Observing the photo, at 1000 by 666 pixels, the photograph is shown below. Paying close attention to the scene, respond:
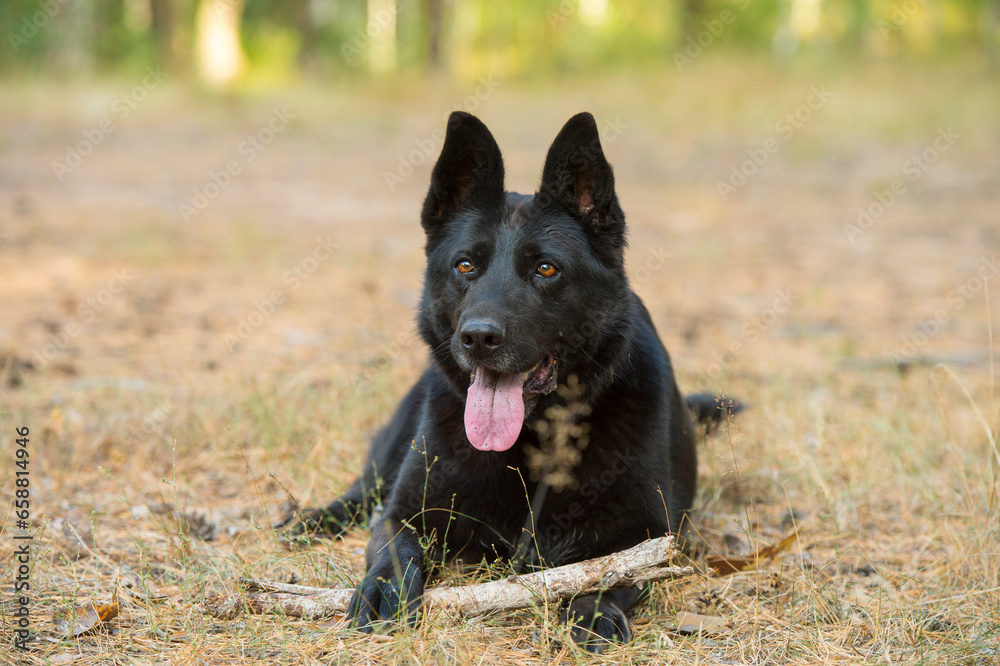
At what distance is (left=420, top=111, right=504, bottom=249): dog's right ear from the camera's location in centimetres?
293

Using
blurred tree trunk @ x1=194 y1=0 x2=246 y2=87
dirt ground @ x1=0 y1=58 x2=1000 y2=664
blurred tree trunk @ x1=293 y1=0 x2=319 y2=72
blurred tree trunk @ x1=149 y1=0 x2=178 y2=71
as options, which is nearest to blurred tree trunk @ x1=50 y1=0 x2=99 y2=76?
blurred tree trunk @ x1=149 y1=0 x2=178 y2=71

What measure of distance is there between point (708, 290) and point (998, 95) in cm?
1052

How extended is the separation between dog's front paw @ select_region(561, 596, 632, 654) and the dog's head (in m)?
0.53

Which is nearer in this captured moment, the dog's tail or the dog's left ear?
the dog's left ear

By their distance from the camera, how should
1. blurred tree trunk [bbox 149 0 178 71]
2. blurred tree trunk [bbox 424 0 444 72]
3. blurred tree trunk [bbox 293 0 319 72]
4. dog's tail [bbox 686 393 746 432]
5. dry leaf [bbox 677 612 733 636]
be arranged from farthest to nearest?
blurred tree trunk [bbox 293 0 319 72] < blurred tree trunk [bbox 424 0 444 72] < blurred tree trunk [bbox 149 0 178 71] < dog's tail [bbox 686 393 746 432] < dry leaf [bbox 677 612 733 636]

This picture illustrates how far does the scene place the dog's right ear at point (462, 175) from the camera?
293 centimetres

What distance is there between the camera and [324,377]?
5.03 metres

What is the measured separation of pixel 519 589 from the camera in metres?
2.43

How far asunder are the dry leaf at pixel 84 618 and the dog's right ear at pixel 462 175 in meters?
1.62

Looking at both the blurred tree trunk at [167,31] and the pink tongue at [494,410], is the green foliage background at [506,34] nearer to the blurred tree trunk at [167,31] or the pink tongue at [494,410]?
the blurred tree trunk at [167,31]

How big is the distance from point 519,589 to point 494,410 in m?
0.56

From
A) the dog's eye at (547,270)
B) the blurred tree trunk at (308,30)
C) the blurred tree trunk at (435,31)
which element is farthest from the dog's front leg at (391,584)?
the blurred tree trunk at (308,30)

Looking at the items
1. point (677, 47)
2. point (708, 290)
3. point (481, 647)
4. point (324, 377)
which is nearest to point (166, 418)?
point (324, 377)

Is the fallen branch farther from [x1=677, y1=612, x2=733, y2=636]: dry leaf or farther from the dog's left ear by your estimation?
the dog's left ear
